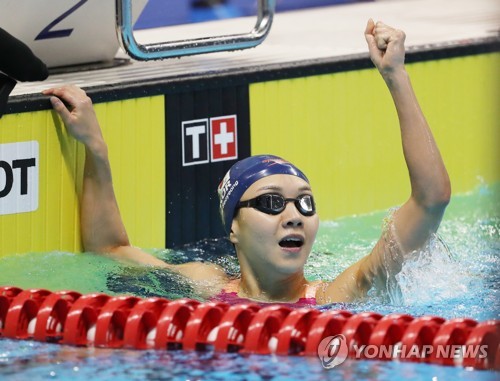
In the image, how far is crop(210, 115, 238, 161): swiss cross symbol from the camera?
462 centimetres

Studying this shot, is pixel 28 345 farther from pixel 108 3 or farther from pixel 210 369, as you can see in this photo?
pixel 108 3

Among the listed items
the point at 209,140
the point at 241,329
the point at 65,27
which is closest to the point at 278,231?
the point at 241,329

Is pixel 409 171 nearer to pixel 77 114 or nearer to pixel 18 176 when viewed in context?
pixel 77 114

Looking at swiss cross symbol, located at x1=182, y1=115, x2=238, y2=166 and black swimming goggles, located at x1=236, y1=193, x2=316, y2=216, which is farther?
swiss cross symbol, located at x1=182, y1=115, x2=238, y2=166

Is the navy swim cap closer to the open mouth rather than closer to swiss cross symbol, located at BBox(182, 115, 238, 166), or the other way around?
the open mouth

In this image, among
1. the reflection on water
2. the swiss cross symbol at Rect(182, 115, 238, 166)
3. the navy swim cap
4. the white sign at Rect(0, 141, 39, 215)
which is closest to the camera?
the navy swim cap

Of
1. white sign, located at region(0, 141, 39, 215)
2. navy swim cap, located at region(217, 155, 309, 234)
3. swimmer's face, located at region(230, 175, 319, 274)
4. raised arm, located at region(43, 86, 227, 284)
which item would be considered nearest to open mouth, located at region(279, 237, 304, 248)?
swimmer's face, located at region(230, 175, 319, 274)

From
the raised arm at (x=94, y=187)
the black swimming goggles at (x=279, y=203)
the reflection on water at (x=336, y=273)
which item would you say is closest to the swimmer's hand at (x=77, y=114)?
the raised arm at (x=94, y=187)

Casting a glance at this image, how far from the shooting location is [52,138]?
4.06 metres

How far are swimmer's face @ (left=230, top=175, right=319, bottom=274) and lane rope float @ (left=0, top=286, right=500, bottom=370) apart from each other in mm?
186

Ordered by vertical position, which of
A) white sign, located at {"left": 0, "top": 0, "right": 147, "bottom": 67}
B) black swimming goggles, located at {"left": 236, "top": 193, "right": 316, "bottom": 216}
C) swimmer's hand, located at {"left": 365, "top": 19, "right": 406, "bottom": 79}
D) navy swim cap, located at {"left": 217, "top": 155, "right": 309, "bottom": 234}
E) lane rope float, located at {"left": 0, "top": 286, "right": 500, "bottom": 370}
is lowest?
lane rope float, located at {"left": 0, "top": 286, "right": 500, "bottom": 370}

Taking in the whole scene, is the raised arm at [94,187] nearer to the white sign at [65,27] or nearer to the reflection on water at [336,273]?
the reflection on water at [336,273]

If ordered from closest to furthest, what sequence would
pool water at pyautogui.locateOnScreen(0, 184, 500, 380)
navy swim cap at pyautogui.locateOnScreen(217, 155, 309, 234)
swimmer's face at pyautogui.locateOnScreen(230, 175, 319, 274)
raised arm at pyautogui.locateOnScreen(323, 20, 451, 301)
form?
pool water at pyautogui.locateOnScreen(0, 184, 500, 380)
raised arm at pyautogui.locateOnScreen(323, 20, 451, 301)
swimmer's face at pyautogui.locateOnScreen(230, 175, 319, 274)
navy swim cap at pyautogui.locateOnScreen(217, 155, 309, 234)

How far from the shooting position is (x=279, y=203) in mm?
3498
